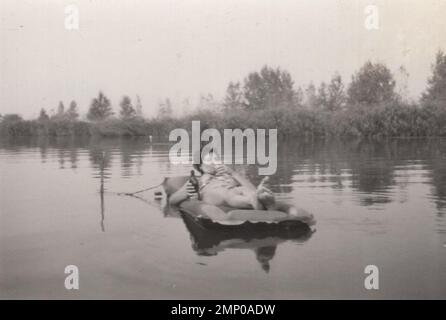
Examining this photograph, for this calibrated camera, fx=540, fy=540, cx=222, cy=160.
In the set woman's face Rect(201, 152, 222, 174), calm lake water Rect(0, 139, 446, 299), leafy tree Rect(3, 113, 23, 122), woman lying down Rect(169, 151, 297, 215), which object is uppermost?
leafy tree Rect(3, 113, 23, 122)

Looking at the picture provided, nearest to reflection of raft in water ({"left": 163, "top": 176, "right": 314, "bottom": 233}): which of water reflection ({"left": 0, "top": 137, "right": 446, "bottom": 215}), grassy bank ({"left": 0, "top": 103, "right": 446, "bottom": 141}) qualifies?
water reflection ({"left": 0, "top": 137, "right": 446, "bottom": 215})

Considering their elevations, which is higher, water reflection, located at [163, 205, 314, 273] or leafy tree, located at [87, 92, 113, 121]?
leafy tree, located at [87, 92, 113, 121]

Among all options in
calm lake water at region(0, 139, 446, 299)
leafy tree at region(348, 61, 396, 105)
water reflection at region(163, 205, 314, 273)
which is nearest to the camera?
calm lake water at region(0, 139, 446, 299)

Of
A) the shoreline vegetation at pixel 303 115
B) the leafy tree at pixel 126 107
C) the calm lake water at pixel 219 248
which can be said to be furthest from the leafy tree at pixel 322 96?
the calm lake water at pixel 219 248

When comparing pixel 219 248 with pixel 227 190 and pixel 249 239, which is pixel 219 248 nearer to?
pixel 249 239

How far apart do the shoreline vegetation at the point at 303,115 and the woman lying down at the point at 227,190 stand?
19670mm

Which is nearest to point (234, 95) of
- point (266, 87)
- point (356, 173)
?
point (266, 87)

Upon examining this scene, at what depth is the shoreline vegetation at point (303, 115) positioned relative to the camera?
1672 inches

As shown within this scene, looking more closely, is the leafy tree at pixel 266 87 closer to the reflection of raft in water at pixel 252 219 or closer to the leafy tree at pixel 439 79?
the leafy tree at pixel 439 79

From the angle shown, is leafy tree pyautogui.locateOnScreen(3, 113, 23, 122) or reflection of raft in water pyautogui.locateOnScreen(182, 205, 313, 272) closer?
reflection of raft in water pyautogui.locateOnScreen(182, 205, 313, 272)

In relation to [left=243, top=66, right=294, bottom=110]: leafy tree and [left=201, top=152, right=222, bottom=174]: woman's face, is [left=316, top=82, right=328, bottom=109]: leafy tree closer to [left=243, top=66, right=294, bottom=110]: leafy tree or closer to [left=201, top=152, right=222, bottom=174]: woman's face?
[left=243, top=66, right=294, bottom=110]: leafy tree

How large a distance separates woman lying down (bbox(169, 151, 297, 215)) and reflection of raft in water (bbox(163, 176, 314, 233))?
0.13 m

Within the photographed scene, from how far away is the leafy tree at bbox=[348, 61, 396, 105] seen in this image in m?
49.2
